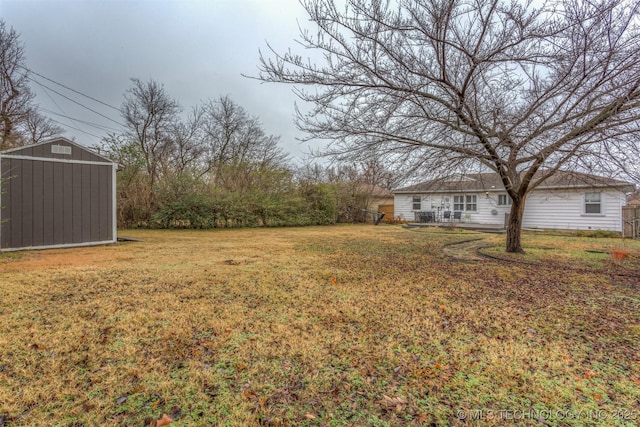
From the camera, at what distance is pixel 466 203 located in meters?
16.0

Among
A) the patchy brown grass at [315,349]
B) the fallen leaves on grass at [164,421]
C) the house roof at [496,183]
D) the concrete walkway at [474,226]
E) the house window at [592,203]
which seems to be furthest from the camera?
the concrete walkway at [474,226]

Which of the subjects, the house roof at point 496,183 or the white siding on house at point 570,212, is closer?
the house roof at point 496,183

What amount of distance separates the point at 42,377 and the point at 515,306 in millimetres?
4120

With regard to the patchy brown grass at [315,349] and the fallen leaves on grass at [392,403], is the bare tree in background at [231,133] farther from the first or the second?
the fallen leaves on grass at [392,403]

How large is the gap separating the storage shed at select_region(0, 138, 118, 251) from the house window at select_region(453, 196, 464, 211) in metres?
15.8

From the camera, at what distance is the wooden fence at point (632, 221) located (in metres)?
10.2

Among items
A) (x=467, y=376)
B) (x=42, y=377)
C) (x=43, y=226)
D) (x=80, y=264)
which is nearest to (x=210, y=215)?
(x=43, y=226)

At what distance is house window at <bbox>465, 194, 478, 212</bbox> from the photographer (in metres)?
15.7

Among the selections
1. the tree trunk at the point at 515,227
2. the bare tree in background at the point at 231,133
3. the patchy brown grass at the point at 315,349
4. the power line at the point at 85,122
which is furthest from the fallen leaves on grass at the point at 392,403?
the power line at the point at 85,122

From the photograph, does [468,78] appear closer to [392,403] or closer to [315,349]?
[315,349]

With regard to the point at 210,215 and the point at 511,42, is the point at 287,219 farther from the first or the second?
the point at 511,42

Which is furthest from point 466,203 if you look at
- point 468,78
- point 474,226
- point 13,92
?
point 13,92

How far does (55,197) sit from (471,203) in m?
17.1

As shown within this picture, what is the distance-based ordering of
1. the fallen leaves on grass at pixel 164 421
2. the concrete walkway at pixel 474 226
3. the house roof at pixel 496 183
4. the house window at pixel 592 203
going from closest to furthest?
the fallen leaves on grass at pixel 164 421 < the house roof at pixel 496 183 < the house window at pixel 592 203 < the concrete walkway at pixel 474 226
